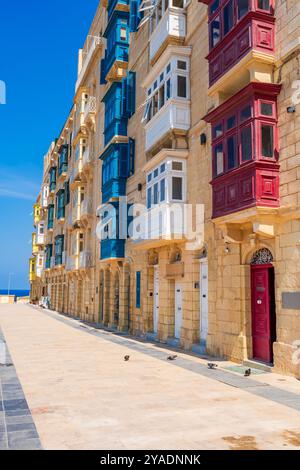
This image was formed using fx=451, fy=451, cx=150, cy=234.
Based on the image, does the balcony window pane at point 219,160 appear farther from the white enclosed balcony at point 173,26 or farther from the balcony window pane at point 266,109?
the white enclosed balcony at point 173,26

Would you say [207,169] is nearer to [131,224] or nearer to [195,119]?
[195,119]

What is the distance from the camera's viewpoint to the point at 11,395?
8.51 metres

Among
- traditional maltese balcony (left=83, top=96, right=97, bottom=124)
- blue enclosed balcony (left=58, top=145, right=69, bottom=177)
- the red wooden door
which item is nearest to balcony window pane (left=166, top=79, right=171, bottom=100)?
the red wooden door

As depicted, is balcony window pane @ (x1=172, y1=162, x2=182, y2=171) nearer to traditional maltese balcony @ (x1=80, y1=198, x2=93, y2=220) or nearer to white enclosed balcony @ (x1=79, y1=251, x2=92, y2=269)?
traditional maltese balcony @ (x1=80, y1=198, x2=93, y2=220)

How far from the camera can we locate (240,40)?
11.7 m

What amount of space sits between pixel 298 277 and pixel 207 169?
536 centimetres

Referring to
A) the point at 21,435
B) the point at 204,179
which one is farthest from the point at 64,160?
the point at 21,435

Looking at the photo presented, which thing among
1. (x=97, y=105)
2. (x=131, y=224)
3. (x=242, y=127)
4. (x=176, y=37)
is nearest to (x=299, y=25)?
(x=242, y=127)

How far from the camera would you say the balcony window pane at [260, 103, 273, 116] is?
36.3ft

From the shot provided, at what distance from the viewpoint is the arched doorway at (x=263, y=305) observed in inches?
452

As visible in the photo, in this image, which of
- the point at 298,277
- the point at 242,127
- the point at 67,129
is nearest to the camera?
the point at 298,277

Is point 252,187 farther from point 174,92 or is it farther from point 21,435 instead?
point 21,435

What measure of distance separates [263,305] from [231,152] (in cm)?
415

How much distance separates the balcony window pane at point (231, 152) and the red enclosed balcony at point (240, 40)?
1.63 m
